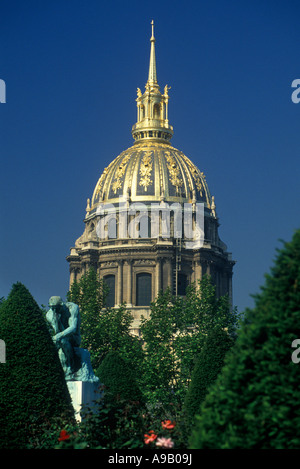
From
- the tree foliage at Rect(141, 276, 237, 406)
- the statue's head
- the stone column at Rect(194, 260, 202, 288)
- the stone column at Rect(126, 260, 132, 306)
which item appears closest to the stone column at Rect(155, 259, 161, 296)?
the stone column at Rect(126, 260, 132, 306)

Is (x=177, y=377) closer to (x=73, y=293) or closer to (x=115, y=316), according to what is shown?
(x=115, y=316)

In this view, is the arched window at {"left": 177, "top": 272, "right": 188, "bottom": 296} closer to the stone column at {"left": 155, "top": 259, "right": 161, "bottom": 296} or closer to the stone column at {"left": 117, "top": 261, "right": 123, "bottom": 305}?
the stone column at {"left": 155, "top": 259, "right": 161, "bottom": 296}

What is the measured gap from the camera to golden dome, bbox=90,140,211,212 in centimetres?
9900

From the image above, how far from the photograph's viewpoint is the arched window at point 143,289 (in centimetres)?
9350

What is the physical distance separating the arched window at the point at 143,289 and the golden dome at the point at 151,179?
28.2 feet

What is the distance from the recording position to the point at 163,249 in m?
93.8

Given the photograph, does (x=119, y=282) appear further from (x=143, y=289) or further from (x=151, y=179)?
(x=151, y=179)

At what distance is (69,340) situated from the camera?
22.0 m

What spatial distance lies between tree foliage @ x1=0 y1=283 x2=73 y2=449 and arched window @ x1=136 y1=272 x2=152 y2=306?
7277 centimetres

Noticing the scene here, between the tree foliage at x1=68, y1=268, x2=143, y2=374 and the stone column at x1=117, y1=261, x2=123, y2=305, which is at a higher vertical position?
the stone column at x1=117, y1=261, x2=123, y2=305

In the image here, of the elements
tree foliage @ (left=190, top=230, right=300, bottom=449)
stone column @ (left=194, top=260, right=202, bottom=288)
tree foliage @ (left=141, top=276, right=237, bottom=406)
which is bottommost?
tree foliage @ (left=190, top=230, right=300, bottom=449)

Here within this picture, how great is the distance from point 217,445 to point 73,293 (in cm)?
5810

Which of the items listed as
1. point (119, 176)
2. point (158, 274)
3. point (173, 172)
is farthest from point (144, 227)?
point (173, 172)

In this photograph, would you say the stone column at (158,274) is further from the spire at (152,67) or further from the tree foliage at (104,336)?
the spire at (152,67)
